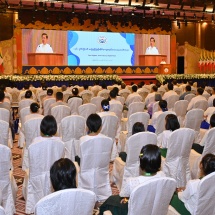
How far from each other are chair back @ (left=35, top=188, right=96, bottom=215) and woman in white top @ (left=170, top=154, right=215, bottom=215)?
99 centimetres

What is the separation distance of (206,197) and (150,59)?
67.1 ft

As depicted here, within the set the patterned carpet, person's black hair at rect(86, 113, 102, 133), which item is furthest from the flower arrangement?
person's black hair at rect(86, 113, 102, 133)

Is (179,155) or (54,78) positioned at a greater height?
(54,78)

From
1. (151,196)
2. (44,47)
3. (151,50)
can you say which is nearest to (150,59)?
(151,50)

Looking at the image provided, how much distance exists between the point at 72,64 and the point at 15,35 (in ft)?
11.1

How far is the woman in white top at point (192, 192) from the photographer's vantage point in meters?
3.21

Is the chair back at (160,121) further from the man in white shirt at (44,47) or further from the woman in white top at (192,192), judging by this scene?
the man in white shirt at (44,47)

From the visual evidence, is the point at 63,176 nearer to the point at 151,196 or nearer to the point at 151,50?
the point at 151,196

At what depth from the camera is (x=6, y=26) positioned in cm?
2161

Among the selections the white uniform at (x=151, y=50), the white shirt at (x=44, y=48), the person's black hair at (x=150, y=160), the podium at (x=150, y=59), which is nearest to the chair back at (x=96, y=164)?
the person's black hair at (x=150, y=160)

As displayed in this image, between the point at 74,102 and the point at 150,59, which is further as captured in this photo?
the point at 150,59

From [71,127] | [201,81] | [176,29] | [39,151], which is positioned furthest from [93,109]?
[176,29]

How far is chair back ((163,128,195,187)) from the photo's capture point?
4977mm

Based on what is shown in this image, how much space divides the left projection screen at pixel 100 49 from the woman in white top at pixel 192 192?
61.3 feet
